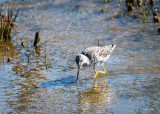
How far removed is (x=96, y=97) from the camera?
6043mm

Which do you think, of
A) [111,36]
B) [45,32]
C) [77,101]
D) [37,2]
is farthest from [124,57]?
[37,2]

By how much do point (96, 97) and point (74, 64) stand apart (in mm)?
2234

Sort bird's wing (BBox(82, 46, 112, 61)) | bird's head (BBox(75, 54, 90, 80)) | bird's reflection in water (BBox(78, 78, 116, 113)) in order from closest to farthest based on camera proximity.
Result: bird's reflection in water (BBox(78, 78, 116, 113)) < bird's head (BBox(75, 54, 90, 80)) < bird's wing (BBox(82, 46, 112, 61))

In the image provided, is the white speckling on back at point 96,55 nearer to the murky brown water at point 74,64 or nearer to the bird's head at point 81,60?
the bird's head at point 81,60

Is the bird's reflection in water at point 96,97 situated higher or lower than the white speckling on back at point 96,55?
lower

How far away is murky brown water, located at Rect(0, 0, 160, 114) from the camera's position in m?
5.71

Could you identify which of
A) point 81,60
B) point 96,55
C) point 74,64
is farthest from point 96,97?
point 74,64

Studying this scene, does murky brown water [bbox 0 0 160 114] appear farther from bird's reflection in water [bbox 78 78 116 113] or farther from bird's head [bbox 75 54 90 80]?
bird's head [bbox 75 54 90 80]

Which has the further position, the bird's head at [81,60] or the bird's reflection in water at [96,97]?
the bird's head at [81,60]

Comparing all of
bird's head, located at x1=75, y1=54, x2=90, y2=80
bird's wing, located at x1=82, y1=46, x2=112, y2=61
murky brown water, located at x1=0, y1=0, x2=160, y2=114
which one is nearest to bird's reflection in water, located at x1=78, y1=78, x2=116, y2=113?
murky brown water, located at x1=0, y1=0, x2=160, y2=114

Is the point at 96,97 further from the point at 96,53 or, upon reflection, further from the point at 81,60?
the point at 96,53

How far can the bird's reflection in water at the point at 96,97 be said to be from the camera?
5.46m

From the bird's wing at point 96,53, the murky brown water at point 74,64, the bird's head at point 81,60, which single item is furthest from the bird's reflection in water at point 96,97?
the bird's wing at point 96,53

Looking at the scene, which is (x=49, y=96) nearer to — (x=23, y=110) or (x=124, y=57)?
(x=23, y=110)
